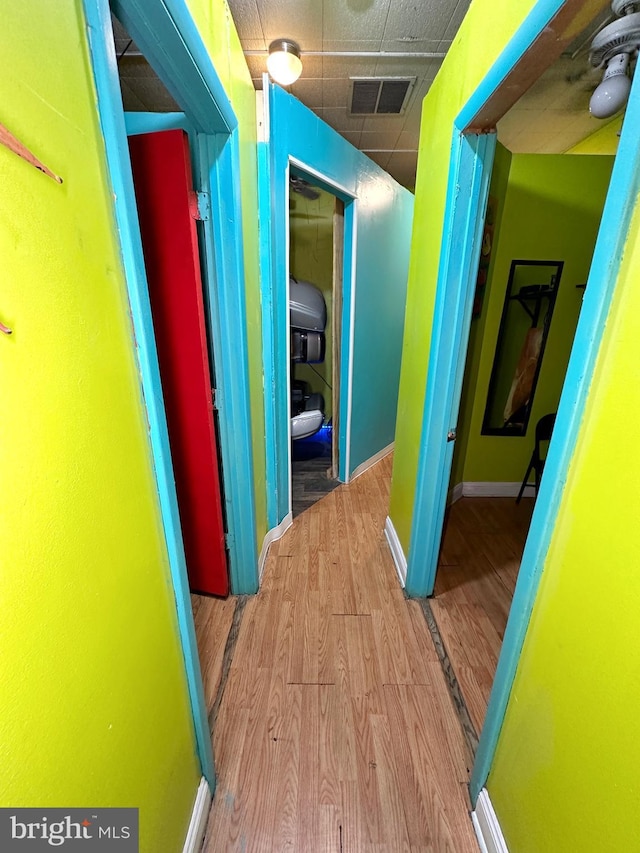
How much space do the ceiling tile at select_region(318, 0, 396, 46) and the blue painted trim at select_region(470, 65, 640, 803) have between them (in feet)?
5.93

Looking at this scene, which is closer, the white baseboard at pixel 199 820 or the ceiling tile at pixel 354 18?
the white baseboard at pixel 199 820

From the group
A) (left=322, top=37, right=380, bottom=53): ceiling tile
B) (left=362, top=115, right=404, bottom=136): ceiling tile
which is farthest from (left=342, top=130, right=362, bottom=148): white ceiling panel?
(left=322, top=37, right=380, bottom=53): ceiling tile

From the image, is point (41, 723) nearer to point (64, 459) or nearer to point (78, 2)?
point (64, 459)

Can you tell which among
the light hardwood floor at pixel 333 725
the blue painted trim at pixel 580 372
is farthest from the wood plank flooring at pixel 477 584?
the blue painted trim at pixel 580 372

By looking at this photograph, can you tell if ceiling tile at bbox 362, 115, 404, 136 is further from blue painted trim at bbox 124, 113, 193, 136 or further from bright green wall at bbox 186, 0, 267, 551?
blue painted trim at bbox 124, 113, 193, 136

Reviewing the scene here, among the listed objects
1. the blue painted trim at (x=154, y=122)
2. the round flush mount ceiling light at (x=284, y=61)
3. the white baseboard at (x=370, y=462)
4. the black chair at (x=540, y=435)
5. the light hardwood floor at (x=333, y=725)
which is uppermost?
the round flush mount ceiling light at (x=284, y=61)

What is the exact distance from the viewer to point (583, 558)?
2.27ft

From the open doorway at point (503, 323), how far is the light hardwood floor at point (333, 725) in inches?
13.4

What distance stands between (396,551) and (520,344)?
1822 millimetres

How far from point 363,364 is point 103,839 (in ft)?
9.06

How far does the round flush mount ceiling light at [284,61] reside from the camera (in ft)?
6.13

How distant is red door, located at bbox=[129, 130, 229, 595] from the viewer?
132 centimetres

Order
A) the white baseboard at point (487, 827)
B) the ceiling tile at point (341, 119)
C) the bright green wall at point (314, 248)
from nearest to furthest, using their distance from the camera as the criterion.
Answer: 1. the white baseboard at point (487, 827)
2. the ceiling tile at point (341, 119)
3. the bright green wall at point (314, 248)

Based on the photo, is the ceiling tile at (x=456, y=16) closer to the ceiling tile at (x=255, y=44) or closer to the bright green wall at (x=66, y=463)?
the ceiling tile at (x=255, y=44)
